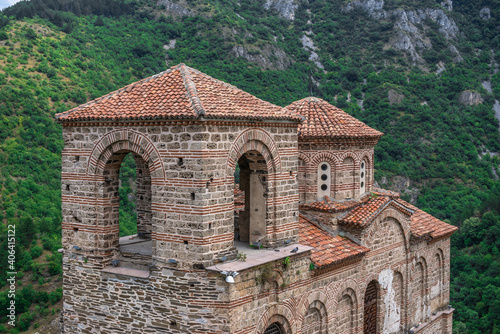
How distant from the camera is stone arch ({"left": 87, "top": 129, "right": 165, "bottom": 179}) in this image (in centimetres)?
1042

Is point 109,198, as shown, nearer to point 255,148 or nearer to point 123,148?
point 123,148

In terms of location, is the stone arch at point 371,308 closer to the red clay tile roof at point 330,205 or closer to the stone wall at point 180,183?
the red clay tile roof at point 330,205

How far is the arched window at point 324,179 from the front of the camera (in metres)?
16.2

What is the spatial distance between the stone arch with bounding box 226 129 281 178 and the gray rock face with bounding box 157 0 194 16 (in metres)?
42.9

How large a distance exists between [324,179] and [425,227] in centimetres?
501

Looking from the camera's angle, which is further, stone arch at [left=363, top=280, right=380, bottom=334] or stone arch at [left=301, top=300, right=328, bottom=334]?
stone arch at [left=363, top=280, right=380, bottom=334]

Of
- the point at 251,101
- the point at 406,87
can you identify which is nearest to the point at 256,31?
the point at 406,87

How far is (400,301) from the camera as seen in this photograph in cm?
1722

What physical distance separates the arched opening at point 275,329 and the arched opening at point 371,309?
462cm

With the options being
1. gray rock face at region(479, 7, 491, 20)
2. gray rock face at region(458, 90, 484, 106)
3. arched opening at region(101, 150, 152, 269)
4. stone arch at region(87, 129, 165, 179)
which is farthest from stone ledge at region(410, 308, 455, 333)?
gray rock face at region(479, 7, 491, 20)

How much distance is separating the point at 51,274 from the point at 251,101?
64.3 feet

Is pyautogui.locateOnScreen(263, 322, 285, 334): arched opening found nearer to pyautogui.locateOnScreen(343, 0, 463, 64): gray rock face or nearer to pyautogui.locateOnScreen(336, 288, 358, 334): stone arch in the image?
pyautogui.locateOnScreen(336, 288, 358, 334): stone arch

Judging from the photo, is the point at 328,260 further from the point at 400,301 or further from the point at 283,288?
the point at 400,301

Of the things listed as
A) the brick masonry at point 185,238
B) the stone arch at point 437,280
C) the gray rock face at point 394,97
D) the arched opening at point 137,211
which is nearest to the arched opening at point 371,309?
the brick masonry at point 185,238
